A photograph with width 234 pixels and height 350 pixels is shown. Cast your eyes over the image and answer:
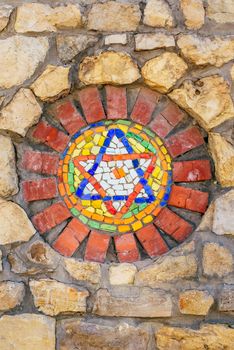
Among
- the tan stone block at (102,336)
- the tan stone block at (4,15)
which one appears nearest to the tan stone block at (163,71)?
the tan stone block at (4,15)

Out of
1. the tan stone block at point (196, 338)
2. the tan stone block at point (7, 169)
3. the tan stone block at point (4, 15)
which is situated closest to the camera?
the tan stone block at point (196, 338)

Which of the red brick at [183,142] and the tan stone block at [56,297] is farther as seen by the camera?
the red brick at [183,142]

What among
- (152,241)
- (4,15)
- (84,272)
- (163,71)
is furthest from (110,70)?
(84,272)

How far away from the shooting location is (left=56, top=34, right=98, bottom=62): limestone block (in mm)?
2918

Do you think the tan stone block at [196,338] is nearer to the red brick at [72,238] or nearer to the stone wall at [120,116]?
the stone wall at [120,116]

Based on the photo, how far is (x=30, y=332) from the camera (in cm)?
280

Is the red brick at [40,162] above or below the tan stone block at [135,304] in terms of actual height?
above

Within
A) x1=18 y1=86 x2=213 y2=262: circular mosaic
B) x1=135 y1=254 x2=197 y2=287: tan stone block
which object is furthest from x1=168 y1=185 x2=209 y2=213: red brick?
x1=135 y1=254 x2=197 y2=287: tan stone block

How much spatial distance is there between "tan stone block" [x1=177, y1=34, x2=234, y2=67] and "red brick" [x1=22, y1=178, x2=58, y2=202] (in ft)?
2.99

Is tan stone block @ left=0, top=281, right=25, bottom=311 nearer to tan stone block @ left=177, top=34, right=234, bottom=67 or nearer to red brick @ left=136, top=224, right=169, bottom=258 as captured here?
red brick @ left=136, top=224, right=169, bottom=258

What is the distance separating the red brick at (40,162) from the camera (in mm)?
2918

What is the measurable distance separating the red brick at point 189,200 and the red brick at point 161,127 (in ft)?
0.96

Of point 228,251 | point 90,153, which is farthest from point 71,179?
point 228,251

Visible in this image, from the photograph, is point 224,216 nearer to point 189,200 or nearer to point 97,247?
point 189,200
